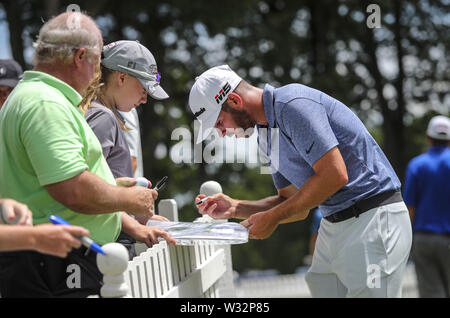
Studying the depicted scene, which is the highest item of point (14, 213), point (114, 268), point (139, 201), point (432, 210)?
point (14, 213)

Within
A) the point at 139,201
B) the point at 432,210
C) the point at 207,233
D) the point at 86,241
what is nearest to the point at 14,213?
the point at 86,241

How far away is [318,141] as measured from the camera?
2.94 m

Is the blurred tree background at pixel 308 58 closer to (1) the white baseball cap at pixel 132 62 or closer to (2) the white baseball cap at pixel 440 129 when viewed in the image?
(2) the white baseball cap at pixel 440 129

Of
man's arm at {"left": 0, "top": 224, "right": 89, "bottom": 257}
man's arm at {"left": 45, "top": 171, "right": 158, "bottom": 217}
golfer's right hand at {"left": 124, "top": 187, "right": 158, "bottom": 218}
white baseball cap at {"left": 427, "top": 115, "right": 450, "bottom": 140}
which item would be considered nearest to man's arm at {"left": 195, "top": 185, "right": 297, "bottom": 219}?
golfer's right hand at {"left": 124, "top": 187, "right": 158, "bottom": 218}

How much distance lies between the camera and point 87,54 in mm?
2496

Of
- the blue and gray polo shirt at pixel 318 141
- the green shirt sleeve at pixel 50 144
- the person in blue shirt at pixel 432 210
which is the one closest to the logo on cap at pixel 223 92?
the blue and gray polo shirt at pixel 318 141

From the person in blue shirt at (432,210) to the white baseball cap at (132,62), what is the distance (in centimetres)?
334

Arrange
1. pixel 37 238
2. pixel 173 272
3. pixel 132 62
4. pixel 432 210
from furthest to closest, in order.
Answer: pixel 432 210
pixel 132 62
pixel 173 272
pixel 37 238

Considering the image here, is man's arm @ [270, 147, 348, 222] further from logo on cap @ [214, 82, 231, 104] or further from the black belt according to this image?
logo on cap @ [214, 82, 231, 104]

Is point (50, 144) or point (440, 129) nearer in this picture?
point (50, 144)

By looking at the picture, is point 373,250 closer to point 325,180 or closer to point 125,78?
point 325,180

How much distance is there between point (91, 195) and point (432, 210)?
4324 mm

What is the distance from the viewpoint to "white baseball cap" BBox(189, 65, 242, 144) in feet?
10.5

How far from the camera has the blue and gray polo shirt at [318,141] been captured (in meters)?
2.98
